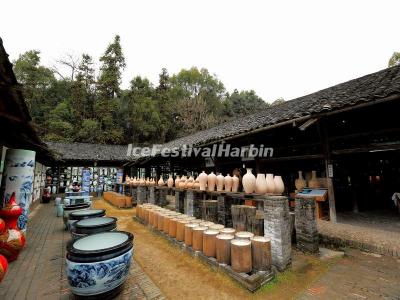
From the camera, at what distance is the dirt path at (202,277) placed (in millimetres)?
2781

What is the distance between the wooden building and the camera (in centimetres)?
476

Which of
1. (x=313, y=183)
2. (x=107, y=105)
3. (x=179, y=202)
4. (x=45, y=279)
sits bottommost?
(x=45, y=279)

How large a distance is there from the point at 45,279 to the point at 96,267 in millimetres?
1672

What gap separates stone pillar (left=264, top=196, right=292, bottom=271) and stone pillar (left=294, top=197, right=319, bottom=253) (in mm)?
778

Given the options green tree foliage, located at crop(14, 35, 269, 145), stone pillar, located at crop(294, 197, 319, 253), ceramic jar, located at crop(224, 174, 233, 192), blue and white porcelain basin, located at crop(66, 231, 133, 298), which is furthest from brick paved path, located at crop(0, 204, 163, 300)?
green tree foliage, located at crop(14, 35, 269, 145)

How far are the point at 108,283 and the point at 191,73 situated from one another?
35.2m

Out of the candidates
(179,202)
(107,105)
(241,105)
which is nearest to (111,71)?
(107,105)

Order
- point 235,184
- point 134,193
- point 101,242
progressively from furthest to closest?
point 134,193 < point 235,184 < point 101,242

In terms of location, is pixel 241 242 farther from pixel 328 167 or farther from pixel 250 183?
pixel 328 167

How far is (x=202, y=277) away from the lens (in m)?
3.24

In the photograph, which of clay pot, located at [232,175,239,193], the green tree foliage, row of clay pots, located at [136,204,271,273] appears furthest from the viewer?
the green tree foliage

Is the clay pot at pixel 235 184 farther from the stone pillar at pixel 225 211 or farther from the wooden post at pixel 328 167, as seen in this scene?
the wooden post at pixel 328 167

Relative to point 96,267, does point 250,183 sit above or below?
above

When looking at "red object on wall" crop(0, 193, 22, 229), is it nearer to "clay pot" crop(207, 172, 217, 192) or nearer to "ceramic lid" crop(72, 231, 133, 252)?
"ceramic lid" crop(72, 231, 133, 252)
